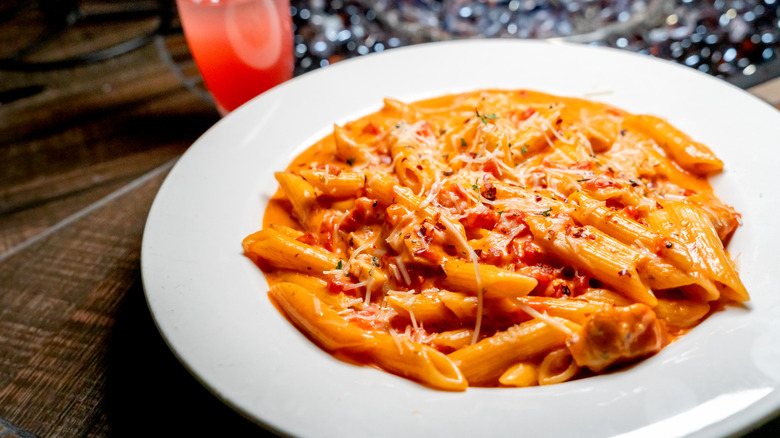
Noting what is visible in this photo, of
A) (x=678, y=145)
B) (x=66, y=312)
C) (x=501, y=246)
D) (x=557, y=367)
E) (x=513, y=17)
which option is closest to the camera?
(x=557, y=367)

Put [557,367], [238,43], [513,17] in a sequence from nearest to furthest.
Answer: [557,367], [238,43], [513,17]

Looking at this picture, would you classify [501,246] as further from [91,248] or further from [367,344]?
[91,248]

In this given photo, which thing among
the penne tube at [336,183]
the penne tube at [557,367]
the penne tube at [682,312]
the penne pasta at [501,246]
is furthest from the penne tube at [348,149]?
the penne tube at [682,312]

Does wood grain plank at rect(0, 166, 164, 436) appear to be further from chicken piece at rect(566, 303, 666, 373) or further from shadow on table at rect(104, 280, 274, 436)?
chicken piece at rect(566, 303, 666, 373)

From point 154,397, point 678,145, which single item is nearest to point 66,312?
point 154,397

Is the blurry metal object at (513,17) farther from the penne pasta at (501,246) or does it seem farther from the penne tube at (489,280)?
the penne tube at (489,280)

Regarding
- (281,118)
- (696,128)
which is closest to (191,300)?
(281,118)

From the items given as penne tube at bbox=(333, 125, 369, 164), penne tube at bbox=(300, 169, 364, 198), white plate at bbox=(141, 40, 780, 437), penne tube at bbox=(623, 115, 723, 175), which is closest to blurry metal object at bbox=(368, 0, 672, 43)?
white plate at bbox=(141, 40, 780, 437)
